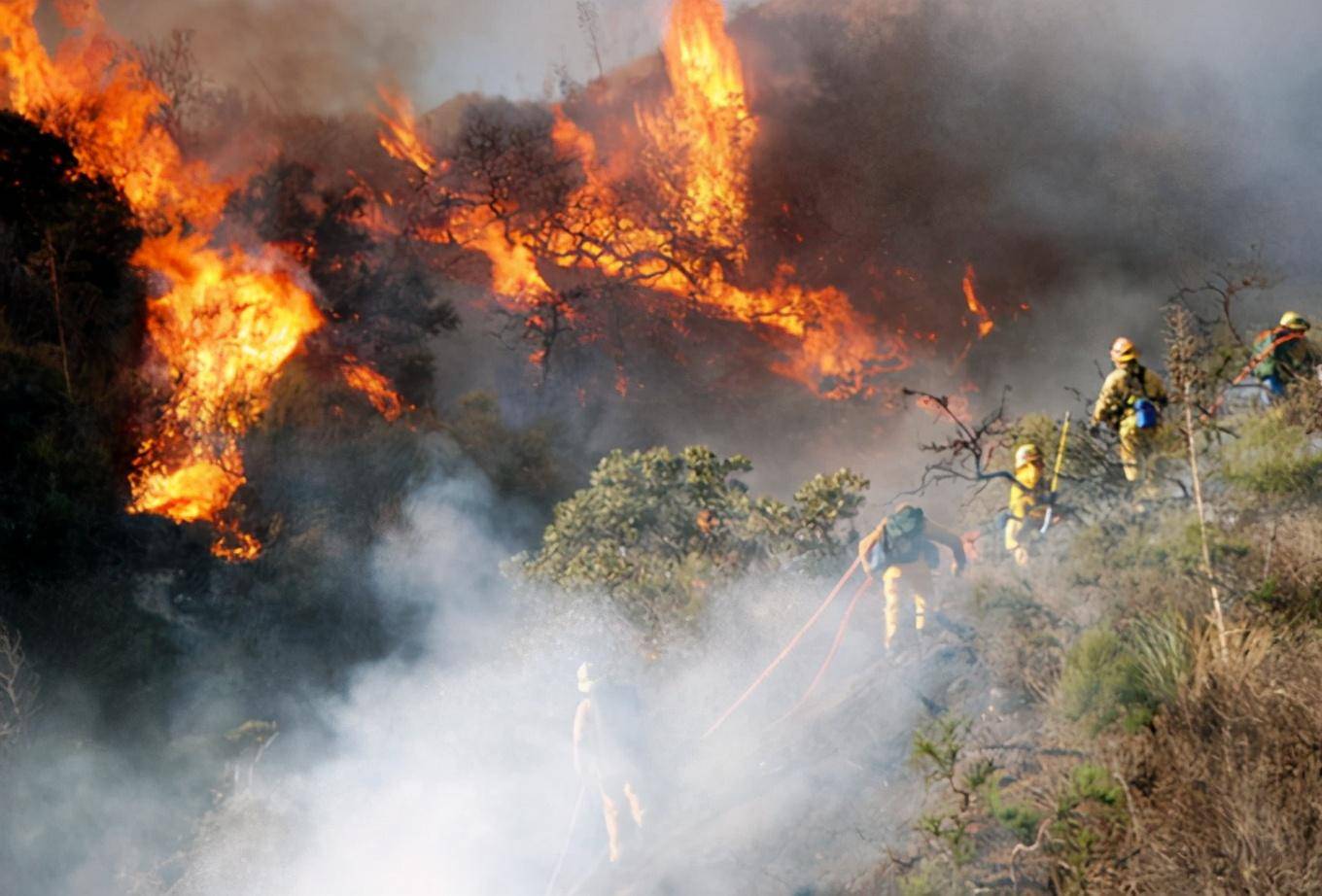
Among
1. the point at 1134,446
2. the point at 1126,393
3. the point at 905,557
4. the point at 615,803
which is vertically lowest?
the point at 615,803

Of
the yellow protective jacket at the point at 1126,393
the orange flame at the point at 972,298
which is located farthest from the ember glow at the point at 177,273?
the yellow protective jacket at the point at 1126,393

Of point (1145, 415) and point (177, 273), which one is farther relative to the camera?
point (177, 273)

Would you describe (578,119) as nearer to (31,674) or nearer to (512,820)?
(31,674)

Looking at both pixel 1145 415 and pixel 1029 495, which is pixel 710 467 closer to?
pixel 1029 495

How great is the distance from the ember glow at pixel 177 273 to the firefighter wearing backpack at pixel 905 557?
1562cm

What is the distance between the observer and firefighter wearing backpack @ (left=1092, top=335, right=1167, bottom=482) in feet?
34.1

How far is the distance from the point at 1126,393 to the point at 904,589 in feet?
9.50

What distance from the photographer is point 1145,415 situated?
34.1 ft

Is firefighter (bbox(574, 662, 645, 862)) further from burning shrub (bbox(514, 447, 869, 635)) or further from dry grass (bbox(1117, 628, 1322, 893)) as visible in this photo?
dry grass (bbox(1117, 628, 1322, 893))

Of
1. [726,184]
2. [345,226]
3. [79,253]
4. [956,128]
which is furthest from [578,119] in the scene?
[79,253]

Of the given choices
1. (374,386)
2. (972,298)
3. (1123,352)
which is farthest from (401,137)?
(1123,352)

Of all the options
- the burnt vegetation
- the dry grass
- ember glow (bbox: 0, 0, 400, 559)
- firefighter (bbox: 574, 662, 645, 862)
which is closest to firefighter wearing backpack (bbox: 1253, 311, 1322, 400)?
the burnt vegetation

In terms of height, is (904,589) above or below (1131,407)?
below

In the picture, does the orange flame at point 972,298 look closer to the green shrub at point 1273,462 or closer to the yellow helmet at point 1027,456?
the green shrub at point 1273,462
